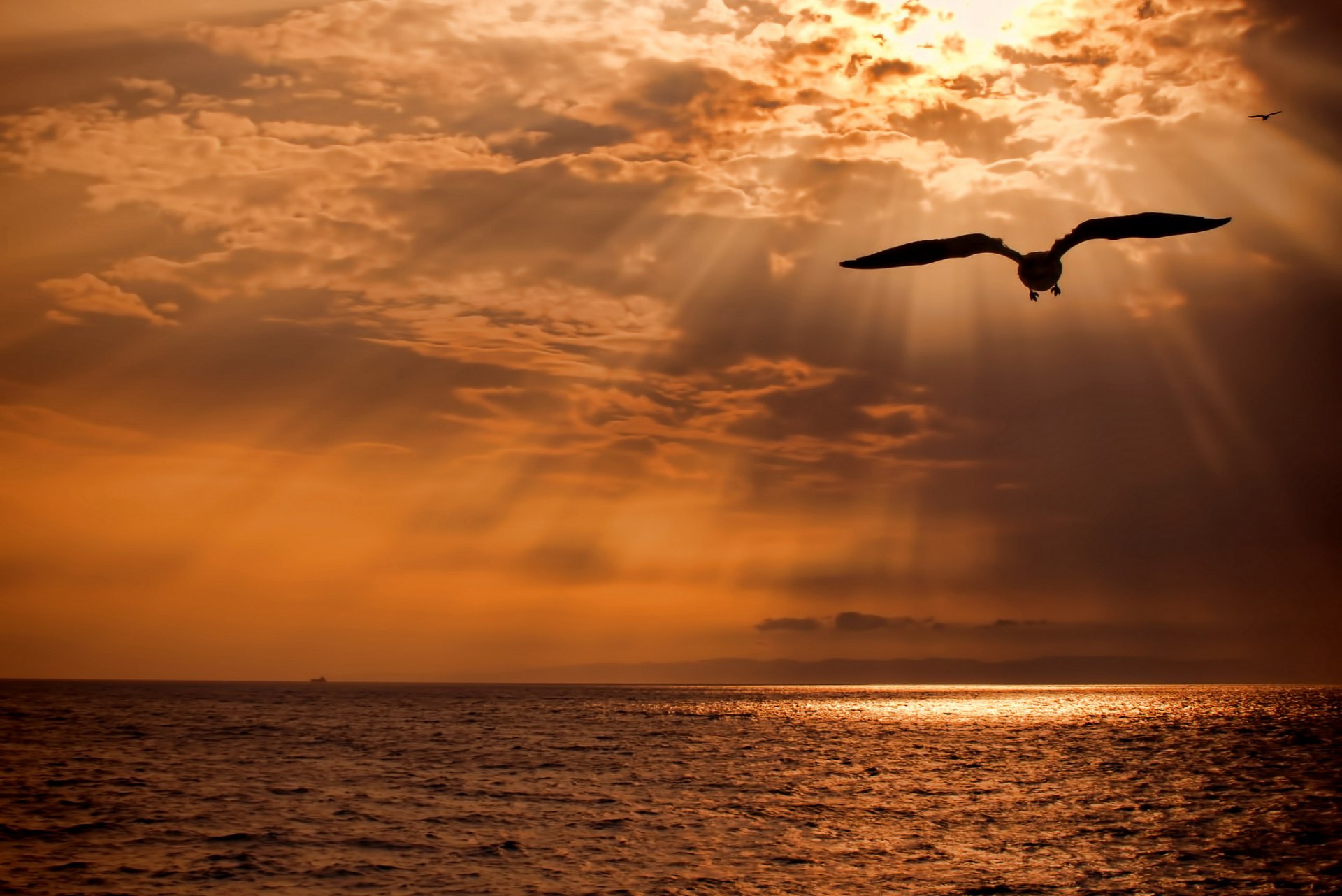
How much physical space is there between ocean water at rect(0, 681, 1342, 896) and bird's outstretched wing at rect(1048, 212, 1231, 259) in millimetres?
17634

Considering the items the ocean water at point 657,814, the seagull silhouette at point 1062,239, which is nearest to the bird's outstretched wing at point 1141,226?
the seagull silhouette at point 1062,239

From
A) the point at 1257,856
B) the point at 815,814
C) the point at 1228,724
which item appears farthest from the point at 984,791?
the point at 1228,724

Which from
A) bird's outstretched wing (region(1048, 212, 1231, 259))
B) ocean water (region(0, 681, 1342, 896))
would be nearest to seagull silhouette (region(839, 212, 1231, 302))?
bird's outstretched wing (region(1048, 212, 1231, 259))

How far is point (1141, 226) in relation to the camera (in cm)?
1706

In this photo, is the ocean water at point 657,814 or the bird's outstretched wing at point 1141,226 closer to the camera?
the bird's outstretched wing at point 1141,226

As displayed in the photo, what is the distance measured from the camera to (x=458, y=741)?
76188mm

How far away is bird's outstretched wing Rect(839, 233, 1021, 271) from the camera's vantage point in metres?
17.2

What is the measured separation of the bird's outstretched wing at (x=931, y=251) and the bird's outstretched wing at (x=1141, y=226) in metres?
1.17

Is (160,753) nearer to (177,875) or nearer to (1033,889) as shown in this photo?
(177,875)

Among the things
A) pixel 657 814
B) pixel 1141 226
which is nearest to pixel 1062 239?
pixel 1141 226

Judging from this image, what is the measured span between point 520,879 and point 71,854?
14.0 m

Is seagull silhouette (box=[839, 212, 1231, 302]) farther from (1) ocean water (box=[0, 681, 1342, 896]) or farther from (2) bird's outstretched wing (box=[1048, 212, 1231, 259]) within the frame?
(1) ocean water (box=[0, 681, 1342, 896])

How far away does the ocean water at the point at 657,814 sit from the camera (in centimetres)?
2830

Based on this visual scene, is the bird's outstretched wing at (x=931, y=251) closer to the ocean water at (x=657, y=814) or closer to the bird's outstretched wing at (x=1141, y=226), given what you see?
the bird's outstretched wing at (x=1141, y=226)
